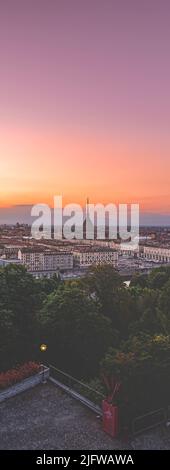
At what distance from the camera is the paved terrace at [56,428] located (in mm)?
10859

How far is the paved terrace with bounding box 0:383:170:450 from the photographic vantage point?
10.9 meters

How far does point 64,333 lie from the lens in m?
16.3

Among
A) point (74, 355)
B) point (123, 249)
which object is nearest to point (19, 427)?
point (74, 355)

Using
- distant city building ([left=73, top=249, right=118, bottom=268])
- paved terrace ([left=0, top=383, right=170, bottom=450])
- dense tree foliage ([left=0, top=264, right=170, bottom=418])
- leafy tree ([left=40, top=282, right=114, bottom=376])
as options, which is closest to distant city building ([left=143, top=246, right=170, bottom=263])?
distant city building ([left=73, top=249, right=118, bottom=268])

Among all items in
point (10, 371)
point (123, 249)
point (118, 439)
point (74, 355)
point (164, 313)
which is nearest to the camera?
point (118, 439)

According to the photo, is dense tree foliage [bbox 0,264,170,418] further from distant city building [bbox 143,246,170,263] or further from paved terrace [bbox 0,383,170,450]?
distant city building [bbox 143,246,170,263]

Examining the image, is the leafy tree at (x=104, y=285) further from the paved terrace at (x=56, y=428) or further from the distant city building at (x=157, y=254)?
the distant city building at (x=157, y=254)

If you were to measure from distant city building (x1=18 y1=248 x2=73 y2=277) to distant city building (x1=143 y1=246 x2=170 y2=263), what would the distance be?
87.8 feet

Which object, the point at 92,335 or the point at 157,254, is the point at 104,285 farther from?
the point at 157,254

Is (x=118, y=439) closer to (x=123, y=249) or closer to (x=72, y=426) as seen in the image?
(x=72, y=426)

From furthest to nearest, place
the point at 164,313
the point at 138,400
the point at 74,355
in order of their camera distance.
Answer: the point at 164,313, the point at 74,355, the point at 138,400
